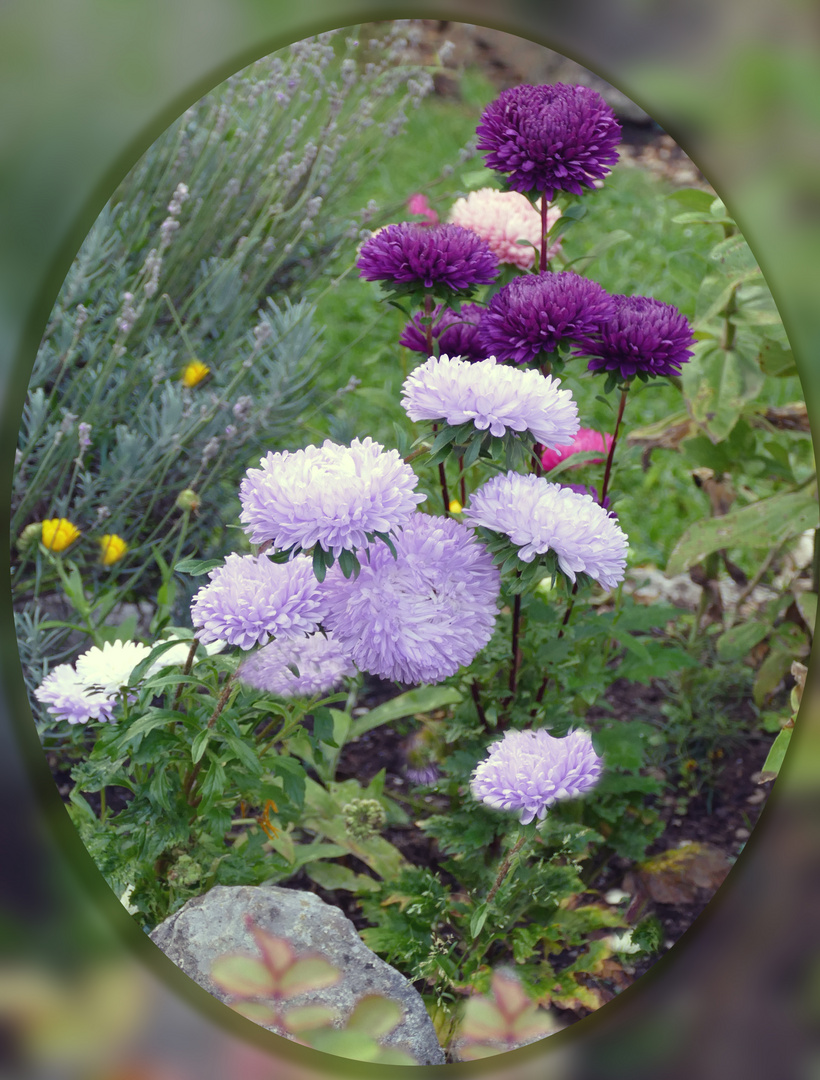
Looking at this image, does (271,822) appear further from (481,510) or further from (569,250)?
(569,250)

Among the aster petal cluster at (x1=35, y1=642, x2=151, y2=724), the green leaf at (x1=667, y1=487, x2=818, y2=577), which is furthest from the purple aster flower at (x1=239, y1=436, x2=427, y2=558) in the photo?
the green leaf at (x1=667, y1=487, x2=818, y2=577)

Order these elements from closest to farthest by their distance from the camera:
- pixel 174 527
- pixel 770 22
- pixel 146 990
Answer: pixel 770 22, pixel 146 990, pixel 174 527

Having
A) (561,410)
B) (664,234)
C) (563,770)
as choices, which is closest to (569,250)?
(664,234)

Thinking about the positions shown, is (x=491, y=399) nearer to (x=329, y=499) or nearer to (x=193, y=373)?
(x=329, y=499)

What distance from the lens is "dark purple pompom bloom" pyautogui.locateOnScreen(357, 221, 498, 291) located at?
2.51 ft

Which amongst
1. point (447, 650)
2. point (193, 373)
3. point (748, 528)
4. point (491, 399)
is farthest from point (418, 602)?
point (748, 528)

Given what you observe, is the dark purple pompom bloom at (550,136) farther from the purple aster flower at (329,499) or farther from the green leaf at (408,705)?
the green leaf at (408,705)

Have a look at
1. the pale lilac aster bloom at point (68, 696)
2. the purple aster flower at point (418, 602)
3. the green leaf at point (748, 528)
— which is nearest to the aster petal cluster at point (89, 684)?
the pale lilac aster bloom at point (68, 696)

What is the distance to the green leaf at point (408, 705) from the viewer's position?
3.40 ft

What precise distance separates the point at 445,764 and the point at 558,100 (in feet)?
1.93

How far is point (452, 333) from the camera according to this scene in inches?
34.0

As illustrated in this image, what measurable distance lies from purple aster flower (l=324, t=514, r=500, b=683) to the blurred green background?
261 millimetres

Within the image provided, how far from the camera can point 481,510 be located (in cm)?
72

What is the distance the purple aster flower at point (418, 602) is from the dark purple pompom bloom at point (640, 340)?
0.60ft
